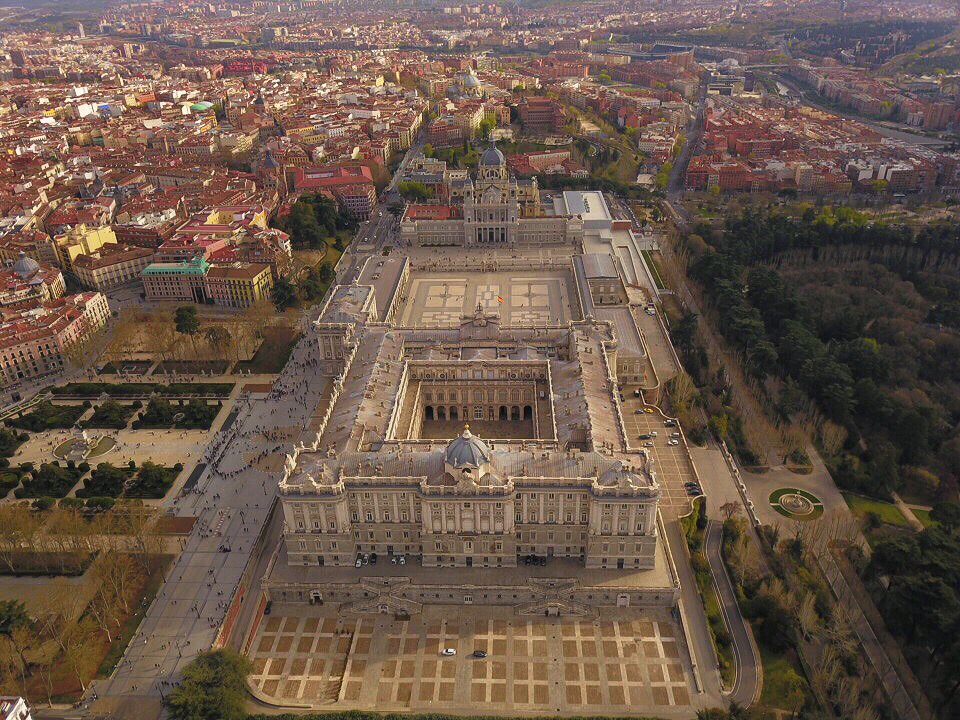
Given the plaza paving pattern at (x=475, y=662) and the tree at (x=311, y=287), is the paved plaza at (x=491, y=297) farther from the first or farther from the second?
the plaza paving pattern at (x=475, y=662)

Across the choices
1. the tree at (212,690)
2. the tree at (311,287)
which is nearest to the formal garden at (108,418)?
the tree at (311,287)

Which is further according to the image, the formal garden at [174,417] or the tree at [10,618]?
the formal garden at [174,417]

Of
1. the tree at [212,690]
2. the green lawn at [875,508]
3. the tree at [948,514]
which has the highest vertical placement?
the tree at [212,690]

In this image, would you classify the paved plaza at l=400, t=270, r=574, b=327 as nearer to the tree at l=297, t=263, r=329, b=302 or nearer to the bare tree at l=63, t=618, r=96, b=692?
the tree at l=297, t=263, r=329, b=302

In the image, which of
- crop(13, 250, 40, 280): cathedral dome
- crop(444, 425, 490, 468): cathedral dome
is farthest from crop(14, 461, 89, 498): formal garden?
crop(13, 250, 40, 280): cathedral dome

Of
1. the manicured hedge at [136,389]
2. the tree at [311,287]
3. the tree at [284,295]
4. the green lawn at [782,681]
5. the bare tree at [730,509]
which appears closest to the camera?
the green lawn at [782,681]

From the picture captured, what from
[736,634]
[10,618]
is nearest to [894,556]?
[736,634]
